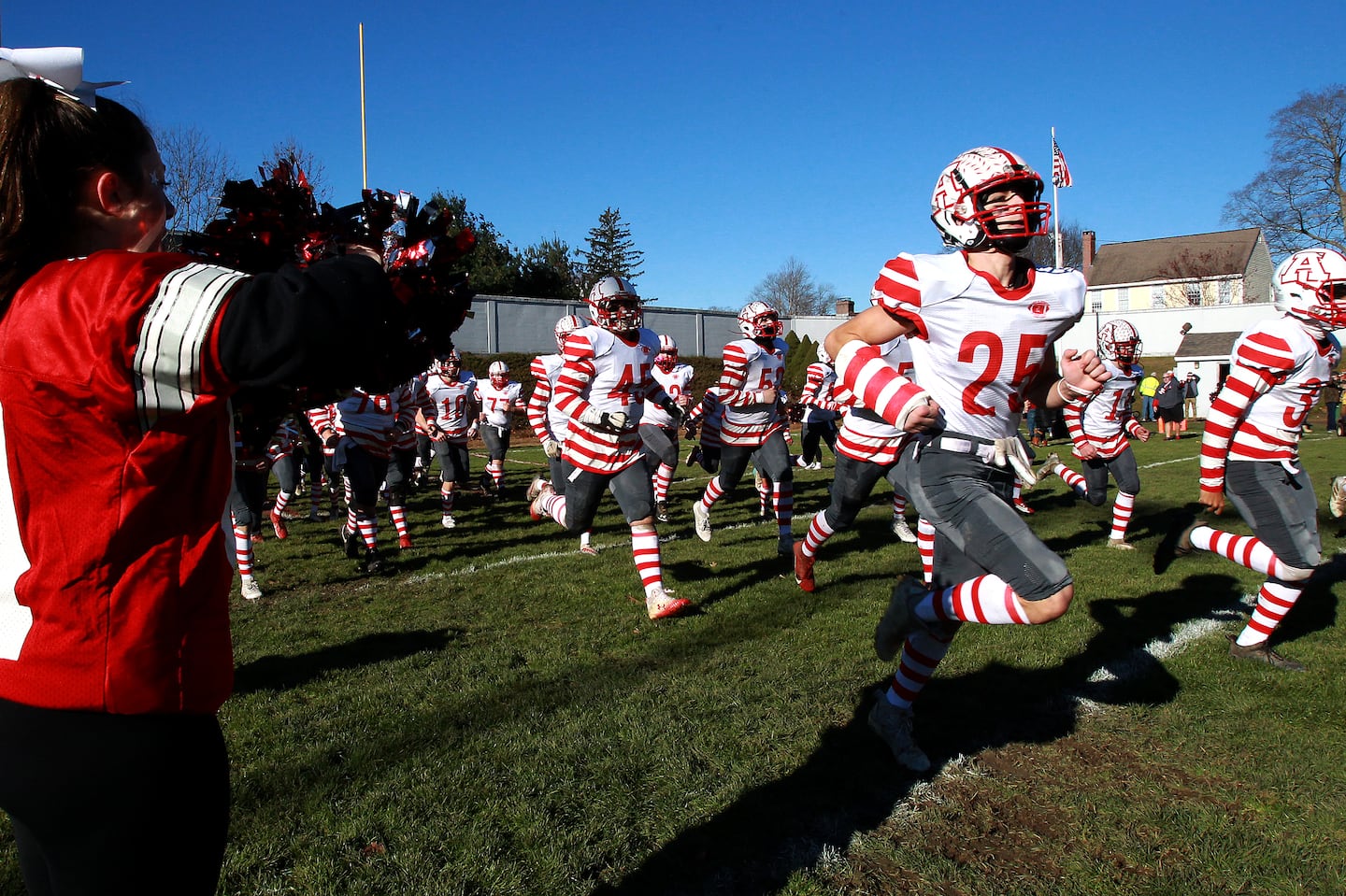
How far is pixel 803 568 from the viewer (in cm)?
689

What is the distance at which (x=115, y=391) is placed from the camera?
4.12ft

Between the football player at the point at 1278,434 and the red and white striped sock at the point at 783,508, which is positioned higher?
the football player at the point at 1278,434

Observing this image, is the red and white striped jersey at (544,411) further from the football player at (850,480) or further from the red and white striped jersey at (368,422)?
the football player at (850,480)

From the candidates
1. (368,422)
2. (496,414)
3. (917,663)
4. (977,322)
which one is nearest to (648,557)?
(917,663)

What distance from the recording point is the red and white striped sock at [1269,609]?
503 cm

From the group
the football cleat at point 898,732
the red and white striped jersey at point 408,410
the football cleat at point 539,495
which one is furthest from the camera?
the red and white striped jersey at point 408,410

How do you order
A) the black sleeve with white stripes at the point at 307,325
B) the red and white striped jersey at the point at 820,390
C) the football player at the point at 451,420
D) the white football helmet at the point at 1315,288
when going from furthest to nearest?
the red and white striped jersey at the point at 820,390
the football player at the point at 451,420
the white football helmet at the point at 1315,288
the black sleeve with white stripes at the point at 307,325

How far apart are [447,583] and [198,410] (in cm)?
674

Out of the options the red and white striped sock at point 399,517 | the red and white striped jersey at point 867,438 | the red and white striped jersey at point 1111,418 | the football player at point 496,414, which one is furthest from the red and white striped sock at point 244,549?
the red and white striped jersey at point 1111,418

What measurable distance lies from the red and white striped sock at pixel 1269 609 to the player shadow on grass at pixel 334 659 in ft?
16.1

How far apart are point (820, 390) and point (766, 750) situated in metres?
9.48

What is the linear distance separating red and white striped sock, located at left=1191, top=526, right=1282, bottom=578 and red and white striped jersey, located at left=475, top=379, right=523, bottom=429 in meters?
10.6

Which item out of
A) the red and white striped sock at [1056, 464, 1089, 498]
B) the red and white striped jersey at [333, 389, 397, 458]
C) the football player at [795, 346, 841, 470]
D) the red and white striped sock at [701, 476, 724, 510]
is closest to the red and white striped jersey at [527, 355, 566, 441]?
the red and white striped jersey at [333, 389, 397, 458]

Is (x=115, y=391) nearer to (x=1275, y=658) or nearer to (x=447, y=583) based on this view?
(x=1275, y=658)
